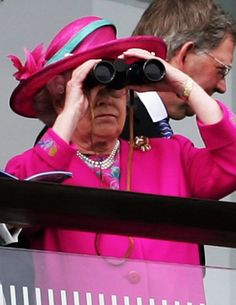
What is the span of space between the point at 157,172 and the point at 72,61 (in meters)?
0.37

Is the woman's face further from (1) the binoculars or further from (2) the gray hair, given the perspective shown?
(2) the gray hair

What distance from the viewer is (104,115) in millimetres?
4492

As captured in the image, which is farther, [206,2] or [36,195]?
[206,2]

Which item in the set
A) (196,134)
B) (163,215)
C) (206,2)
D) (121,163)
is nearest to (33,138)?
(196,134)

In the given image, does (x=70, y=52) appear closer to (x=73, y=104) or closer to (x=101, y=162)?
(x=73, y=104)

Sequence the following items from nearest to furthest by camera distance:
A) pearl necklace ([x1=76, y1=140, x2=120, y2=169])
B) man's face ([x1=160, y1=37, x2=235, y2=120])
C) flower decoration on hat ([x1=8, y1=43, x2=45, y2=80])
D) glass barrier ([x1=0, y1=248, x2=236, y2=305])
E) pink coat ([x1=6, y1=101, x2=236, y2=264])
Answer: glass barrier ([x1=0, y1=248, x2=236, y2=305]), pink coat ([x1=6, y1=101, x2=236, y2=264]), pearl necklace ([x1=76, y1=140, x2=120, y2=169]), flower decoration on hat ([x1=8, y1=43, x2=45, y2=80]), man's face ([x1=160, y1=37, x2=235, y2=120])

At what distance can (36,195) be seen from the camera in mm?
4023

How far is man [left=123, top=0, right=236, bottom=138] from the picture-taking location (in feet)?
16.4

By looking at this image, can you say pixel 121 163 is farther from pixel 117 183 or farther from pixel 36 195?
pixel 36 195

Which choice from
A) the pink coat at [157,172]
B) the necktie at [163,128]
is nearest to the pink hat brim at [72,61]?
the pink coat at [157,172]

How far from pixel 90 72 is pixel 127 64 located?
99 mm

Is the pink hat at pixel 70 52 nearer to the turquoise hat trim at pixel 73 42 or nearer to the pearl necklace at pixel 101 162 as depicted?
the turquoise hat trim at pixel 73 42

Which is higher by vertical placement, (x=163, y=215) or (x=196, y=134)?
(x=163, y=215)

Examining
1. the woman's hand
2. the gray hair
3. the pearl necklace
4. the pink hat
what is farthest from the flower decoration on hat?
the gray hair
